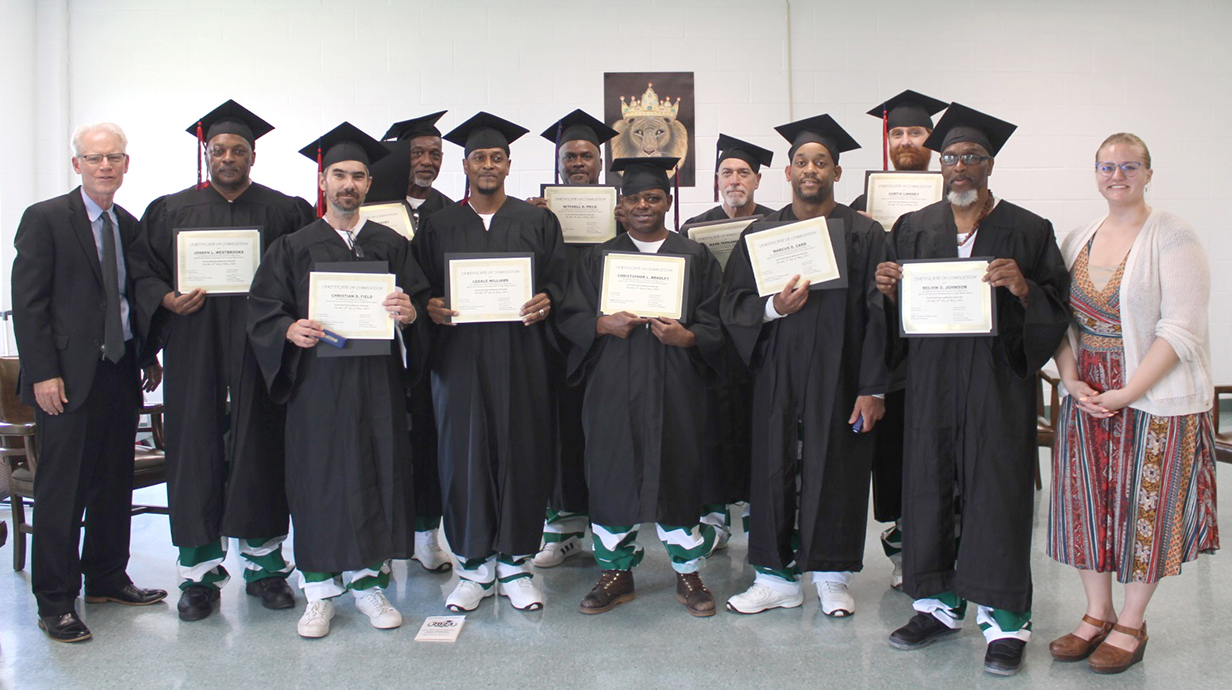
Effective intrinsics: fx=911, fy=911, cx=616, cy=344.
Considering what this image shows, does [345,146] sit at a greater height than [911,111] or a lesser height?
lesser

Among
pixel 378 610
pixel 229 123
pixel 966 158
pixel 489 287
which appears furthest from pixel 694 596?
pixel 229 123

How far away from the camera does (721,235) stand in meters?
4.25

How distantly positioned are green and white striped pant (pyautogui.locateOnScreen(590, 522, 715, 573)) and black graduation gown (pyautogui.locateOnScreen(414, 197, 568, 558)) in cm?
29

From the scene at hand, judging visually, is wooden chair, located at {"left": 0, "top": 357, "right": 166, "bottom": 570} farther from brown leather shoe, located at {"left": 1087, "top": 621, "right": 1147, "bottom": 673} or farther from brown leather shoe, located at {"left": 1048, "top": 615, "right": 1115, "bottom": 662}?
brown leather shoe, located at {"left": 1087, "top": 621, "right": 1147, "bottom": 673}

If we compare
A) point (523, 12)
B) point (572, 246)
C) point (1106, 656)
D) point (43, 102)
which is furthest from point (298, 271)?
point (43, 102)

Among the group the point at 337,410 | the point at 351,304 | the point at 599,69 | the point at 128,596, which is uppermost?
the point at 599,69

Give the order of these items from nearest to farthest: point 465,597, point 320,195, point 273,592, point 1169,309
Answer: point 1169,309 → point 465,597 → point 273,592 → point 320,195

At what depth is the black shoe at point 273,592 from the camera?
3863 millimetres

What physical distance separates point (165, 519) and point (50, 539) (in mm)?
1969

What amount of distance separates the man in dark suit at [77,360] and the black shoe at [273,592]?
0.63 metres

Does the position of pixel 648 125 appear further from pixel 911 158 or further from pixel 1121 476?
pixel 1121 476

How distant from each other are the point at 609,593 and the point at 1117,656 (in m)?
1.87

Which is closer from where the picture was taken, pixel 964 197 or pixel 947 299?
pixel 947 299

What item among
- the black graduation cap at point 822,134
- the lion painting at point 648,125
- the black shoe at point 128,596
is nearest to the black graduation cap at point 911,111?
the black graduation cap at point 822,134
